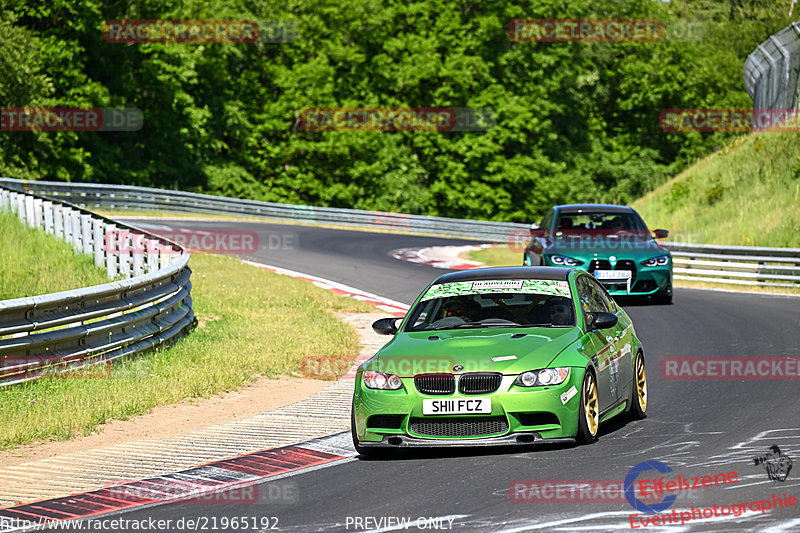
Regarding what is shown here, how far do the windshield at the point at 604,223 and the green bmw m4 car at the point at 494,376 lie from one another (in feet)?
32.5

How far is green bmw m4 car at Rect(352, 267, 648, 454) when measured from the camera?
8.37m

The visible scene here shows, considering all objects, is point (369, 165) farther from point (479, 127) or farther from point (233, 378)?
point (233, 378)

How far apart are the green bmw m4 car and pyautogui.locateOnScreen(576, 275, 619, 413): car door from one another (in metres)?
0.01

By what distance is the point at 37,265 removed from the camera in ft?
61.7

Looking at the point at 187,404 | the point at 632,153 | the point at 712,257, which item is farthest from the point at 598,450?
the point at 632,153

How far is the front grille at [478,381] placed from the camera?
8.41 metres

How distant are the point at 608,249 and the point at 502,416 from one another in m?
11.1

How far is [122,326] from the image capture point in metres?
12.9

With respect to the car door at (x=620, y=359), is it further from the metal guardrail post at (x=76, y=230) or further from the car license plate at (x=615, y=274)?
the metal guardrail post at (x=76, y=230)

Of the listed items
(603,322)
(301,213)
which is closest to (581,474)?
(603,322)

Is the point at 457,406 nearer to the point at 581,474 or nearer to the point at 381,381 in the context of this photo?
the point at 381,381

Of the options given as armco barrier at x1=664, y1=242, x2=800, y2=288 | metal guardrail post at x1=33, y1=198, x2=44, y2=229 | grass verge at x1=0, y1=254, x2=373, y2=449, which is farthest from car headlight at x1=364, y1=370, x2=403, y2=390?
armco barrier at x1=664, y1=242, x2=800, y2=288
